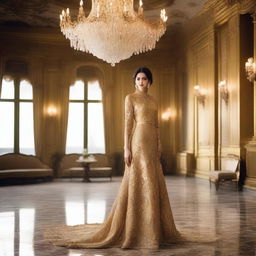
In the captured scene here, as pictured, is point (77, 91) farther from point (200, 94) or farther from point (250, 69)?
point (250, 69)

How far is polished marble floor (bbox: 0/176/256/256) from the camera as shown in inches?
154

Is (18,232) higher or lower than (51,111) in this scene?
lower

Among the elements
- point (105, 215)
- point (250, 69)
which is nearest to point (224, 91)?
point (250, 69)

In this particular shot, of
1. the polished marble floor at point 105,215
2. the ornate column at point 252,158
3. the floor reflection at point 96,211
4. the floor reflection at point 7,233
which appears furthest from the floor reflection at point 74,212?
the ornate column at point 252,158

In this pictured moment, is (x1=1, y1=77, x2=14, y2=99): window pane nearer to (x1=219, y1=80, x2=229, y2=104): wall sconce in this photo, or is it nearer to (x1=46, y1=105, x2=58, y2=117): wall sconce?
(x1=46, y1=105, x2=58, y2=117): wall sconce

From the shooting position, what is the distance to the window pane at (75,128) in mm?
13875

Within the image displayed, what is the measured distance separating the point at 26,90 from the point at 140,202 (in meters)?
10.1

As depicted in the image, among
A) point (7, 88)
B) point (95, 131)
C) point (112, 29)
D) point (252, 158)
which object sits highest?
point (112, 29)

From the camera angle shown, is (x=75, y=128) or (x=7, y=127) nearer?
(x=7, y=127)

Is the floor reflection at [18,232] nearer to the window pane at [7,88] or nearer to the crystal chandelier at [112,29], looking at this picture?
the crystal chandelier at [112,29]

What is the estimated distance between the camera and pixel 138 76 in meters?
4.35

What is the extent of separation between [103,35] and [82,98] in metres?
6.37

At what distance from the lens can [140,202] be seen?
4.18 metres

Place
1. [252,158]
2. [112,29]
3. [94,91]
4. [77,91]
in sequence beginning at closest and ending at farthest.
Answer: [112,29], [252,158], [77,91], [94,91]
